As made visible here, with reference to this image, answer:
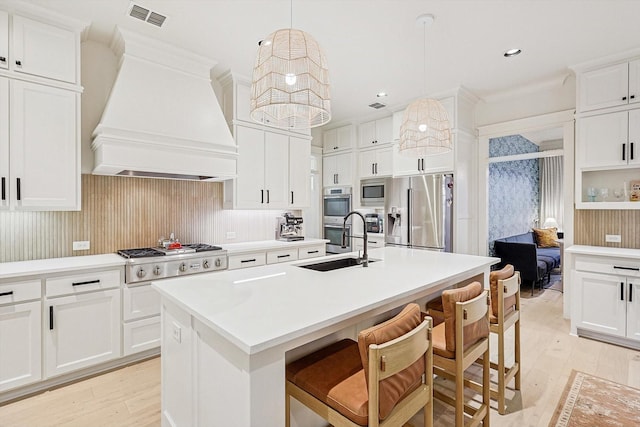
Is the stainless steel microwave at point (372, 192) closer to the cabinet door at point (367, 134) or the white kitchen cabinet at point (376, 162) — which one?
the white kitchen cabinet at point (376, 162)

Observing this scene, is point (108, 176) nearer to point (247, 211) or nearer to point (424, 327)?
point (247, 211)

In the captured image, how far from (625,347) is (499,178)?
3.56 meters

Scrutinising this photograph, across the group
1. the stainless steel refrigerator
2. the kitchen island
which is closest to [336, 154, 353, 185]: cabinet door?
the stainless steel refrigerator

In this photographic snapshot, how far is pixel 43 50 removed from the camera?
2.52 m

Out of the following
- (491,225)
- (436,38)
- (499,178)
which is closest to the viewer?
(436,38)

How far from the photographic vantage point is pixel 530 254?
4.82 meters

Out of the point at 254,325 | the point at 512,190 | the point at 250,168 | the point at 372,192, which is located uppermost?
the point at 250,168

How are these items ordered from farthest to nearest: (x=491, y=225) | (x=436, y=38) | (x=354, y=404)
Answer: (x=491, y=225)
(x=436, y=38)
(x=354, y=404)

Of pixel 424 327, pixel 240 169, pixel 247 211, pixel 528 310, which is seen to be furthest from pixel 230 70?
pixel 528 310

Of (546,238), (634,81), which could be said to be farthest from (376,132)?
(546,238)

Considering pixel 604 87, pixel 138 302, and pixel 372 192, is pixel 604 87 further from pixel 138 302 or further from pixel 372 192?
pixel 138 302

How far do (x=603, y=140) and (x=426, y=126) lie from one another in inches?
87.0

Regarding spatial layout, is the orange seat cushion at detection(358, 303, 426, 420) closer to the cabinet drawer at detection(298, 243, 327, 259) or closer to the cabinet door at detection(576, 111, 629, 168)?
the cabinet drawer at detection(298, 243, 327, 259)

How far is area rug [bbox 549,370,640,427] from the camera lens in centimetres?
201
